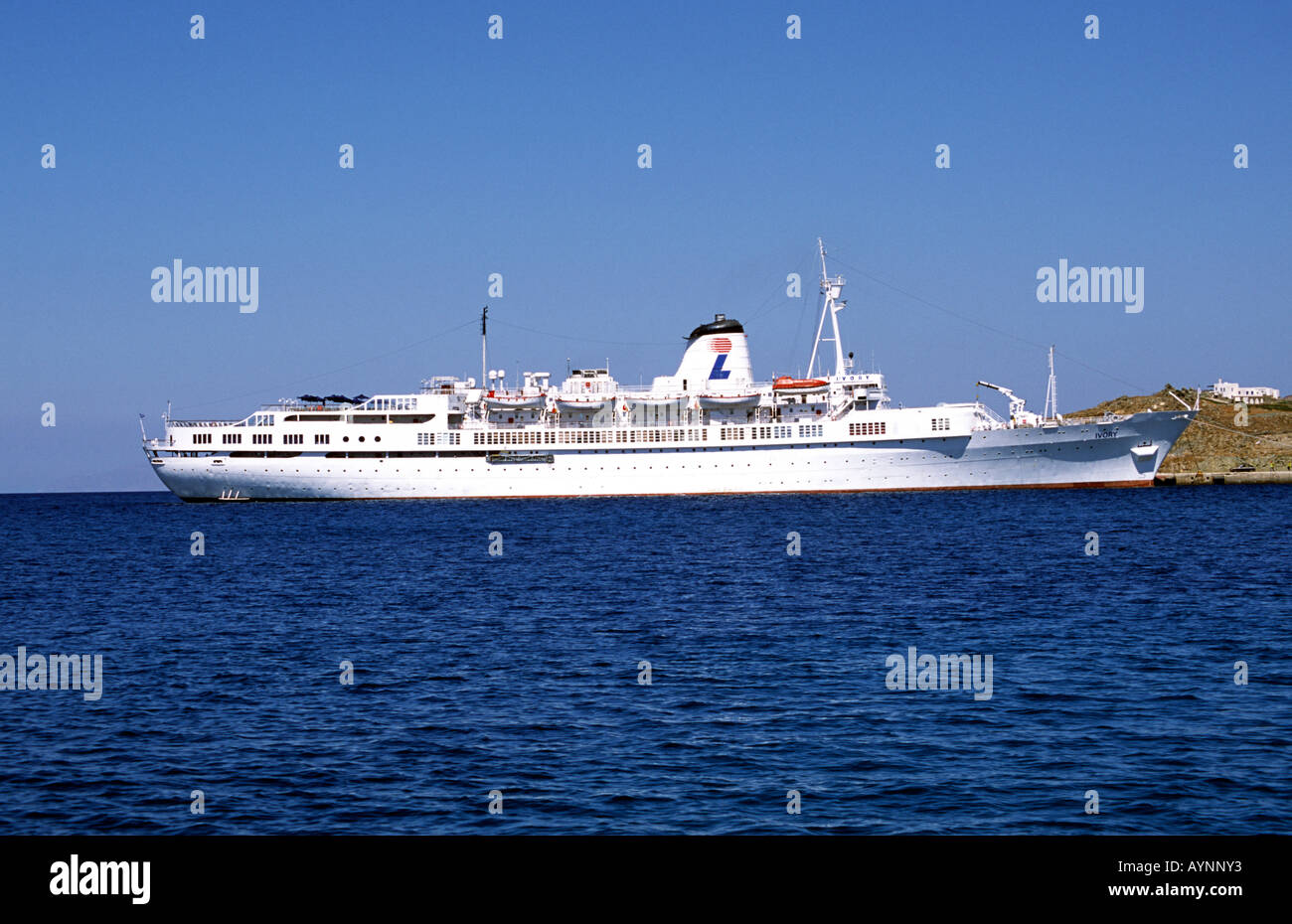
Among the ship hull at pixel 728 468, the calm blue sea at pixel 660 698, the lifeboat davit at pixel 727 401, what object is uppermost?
the lifeboat davit at pixel 727 401

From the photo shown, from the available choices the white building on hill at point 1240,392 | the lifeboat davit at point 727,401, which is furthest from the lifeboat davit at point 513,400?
the white building on hill at point 1240,392

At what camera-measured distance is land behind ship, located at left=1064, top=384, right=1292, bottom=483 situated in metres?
122

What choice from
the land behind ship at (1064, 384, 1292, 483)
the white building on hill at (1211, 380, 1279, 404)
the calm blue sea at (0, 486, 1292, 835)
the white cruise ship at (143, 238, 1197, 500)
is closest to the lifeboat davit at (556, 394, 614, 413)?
the white cruise ship at (143, 238, 1197, 500)

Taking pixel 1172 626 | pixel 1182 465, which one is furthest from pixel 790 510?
pixel 1182 465

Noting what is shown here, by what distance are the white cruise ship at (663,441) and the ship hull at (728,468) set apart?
0.11 m

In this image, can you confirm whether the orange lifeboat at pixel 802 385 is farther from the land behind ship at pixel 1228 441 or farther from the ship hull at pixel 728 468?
the land behind ship at pixel 1228 441

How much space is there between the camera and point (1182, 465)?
4975 inches

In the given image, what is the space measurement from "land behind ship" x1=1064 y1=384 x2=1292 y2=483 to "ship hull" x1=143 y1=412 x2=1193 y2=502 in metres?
34.9

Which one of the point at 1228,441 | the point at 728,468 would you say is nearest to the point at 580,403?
the point at 728,468

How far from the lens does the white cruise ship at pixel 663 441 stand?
77938 mm

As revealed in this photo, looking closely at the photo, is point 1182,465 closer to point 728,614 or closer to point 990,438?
point 990,438

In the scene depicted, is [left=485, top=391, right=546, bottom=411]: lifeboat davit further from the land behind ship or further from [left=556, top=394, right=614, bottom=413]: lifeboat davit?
the land behind ship
